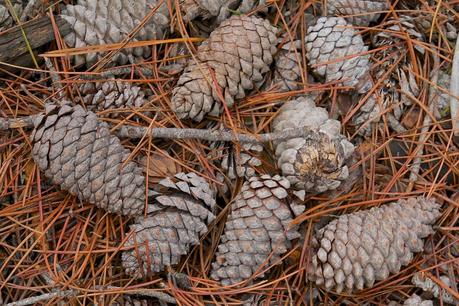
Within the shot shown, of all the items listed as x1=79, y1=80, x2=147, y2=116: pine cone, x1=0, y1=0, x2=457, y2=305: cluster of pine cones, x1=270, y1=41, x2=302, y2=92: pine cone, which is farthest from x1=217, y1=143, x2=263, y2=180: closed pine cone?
x1=79, y1=80, x2=147, y2=116: pine cone

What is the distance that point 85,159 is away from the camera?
1.75 metres

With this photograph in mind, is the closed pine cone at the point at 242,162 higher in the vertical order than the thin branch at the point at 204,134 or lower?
lower

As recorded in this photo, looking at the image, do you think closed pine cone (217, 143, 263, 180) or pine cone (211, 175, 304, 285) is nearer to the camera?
pine cone (211, 175, 304, 285)

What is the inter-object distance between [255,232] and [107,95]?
694 millimetres

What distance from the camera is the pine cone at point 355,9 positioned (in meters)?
2.09

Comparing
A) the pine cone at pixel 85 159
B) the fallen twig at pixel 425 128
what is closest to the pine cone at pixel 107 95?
the pine cone at pixel 85 159

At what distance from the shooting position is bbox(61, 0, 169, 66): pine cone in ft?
6.41

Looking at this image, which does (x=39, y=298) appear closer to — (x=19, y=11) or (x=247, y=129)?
(x=247, y=129)

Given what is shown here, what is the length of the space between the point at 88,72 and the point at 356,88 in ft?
3.14

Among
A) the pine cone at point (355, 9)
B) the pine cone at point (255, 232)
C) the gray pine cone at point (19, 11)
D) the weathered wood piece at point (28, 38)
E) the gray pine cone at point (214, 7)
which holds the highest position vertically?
the gray pine cone at point (19, 11)

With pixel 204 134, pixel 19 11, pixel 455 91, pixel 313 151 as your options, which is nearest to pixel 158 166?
pixel 204 134

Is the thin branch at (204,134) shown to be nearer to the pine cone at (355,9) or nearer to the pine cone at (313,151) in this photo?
the pine cone at (313,151)

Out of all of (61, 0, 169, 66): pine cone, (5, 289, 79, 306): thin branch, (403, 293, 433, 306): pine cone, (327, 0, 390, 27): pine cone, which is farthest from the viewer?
(327, 0, 390, 27): pine cone

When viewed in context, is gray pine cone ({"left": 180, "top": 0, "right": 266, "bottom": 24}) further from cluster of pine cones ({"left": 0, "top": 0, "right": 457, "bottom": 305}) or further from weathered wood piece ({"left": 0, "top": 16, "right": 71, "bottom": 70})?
weathered wood piece ({"left": 0, "top": 16, "right": 71, "bottom": 70})
